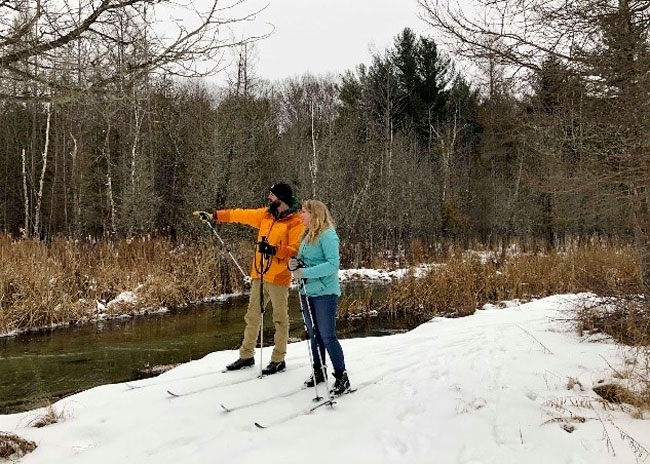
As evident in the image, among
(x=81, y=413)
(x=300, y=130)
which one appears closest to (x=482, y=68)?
(x=81, y=413)

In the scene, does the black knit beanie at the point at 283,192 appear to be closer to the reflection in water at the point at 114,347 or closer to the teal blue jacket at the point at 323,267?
the teal blue jacket at the point at 323,267

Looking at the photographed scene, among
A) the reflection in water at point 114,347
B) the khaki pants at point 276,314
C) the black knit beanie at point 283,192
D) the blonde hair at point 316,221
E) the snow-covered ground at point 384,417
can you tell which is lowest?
the reflection in water at point 114,347

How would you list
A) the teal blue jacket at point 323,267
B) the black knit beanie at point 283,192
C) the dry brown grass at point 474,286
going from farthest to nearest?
the dry brown grass at point 474,286 < the black knit beanie at point 283,192 < the teal blue jacket at point 323,267

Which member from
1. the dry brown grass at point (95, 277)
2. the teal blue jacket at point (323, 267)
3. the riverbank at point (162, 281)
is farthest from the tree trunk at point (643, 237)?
the dry brown grass at point (95, 277)

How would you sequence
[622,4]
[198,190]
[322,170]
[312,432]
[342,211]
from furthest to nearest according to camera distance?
[322,170] < [342,211] < [198,190] < [622,4] < [312,432]

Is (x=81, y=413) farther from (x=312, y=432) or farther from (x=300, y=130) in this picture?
(x=300, y=130)

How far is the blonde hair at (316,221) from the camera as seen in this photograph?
4.64 m

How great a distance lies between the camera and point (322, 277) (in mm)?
4570

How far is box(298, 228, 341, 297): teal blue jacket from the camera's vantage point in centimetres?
449

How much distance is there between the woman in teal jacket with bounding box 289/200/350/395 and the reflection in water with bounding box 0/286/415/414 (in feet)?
10.8

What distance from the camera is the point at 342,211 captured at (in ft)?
65.3

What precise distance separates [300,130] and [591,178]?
2440 centimetres

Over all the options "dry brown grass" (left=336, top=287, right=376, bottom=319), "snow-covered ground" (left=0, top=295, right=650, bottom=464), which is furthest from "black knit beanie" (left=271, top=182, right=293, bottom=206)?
"dry brown grass" (left=336, top=287, right=376, bottom=319)

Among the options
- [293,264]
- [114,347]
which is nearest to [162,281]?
[114,347]
